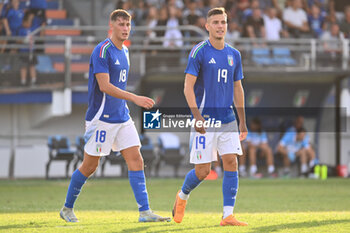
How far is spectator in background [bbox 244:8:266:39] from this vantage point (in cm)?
2288

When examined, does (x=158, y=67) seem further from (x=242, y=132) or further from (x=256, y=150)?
(x=242, y=132)

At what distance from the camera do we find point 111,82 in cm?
887

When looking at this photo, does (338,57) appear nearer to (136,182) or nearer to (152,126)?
(152,126)

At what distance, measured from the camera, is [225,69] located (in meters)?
8.83

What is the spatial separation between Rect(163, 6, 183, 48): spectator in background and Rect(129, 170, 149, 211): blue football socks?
12036mm

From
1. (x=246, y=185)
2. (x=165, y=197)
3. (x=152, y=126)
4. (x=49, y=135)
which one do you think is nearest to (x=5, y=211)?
(x=152, y=126)

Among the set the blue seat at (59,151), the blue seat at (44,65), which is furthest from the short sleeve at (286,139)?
the blue seat at (44,65)

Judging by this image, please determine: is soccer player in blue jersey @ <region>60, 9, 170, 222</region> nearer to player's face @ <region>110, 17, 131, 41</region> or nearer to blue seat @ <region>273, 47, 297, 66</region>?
player's face @ <region>110, 17, 131, 41</region>

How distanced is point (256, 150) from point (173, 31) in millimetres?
4195

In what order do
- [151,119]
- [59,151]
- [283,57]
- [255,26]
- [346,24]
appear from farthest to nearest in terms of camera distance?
[346,24] < [255,26] < [283,57] < [59,151] < [151,119]

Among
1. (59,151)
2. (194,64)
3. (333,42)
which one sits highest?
(333,42)

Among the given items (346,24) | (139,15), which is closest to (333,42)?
(346,24)

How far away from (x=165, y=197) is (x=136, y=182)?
658 centimetres

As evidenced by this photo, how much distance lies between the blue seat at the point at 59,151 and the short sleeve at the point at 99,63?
41.7 ft
